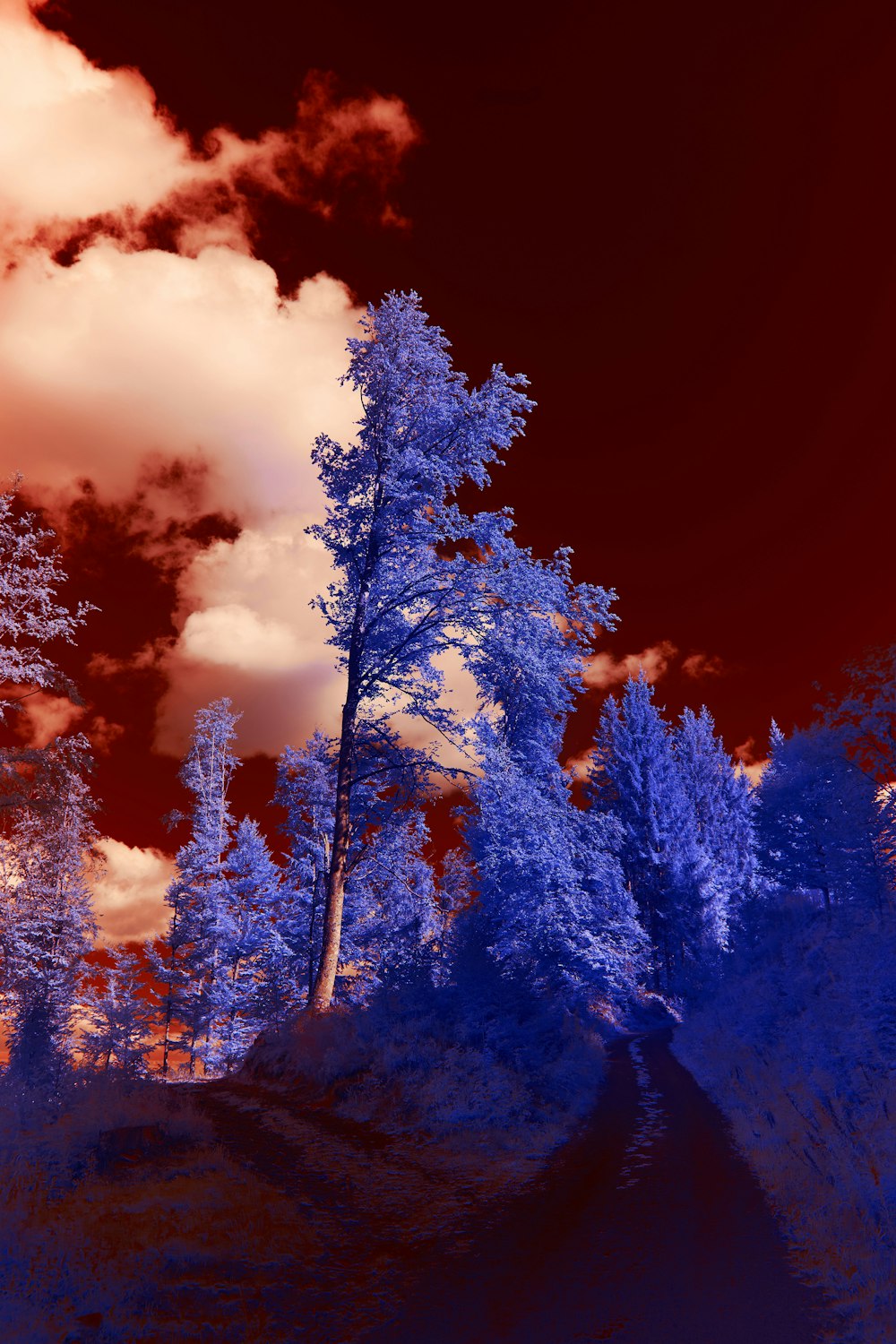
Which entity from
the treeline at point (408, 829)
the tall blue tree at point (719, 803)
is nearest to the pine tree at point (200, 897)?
the treeline at point (408, 829)

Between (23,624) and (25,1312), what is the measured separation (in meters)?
13.7

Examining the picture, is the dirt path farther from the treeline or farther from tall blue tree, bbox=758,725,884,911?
tall blue tree, bbox=758,725,884,911

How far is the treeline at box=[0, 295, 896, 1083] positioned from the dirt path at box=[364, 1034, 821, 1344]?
22.6 feet

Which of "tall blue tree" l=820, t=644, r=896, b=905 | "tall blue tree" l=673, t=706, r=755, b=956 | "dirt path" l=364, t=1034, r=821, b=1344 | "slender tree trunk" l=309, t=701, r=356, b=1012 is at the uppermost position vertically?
"tall blue tree" l=673, t=706, r=755, b=956

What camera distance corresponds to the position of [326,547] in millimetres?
16625

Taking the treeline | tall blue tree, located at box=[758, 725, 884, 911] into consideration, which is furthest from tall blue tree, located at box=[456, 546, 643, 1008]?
tall blue tree, located at box=[758, 725, 884, 911]

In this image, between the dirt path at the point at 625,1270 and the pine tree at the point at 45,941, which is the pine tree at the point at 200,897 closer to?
the pine tree at the point at 45,941

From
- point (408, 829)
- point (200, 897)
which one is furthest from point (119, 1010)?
point (408, 829)

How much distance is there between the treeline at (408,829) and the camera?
1545cm

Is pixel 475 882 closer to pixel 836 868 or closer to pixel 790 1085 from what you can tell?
pixel 790 1085

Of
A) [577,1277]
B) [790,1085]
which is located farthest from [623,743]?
[577,1277]

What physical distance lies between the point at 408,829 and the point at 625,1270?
11.5m

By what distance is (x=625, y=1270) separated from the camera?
5820 mm

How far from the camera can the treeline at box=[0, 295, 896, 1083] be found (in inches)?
608
